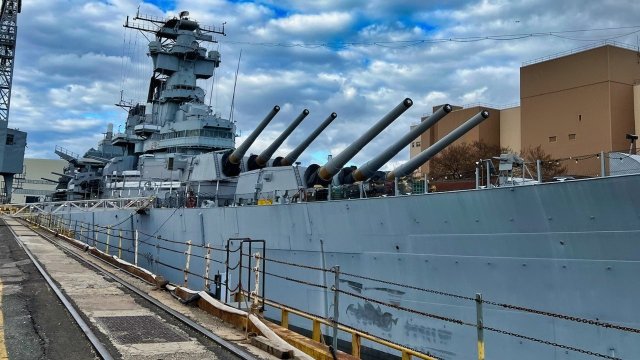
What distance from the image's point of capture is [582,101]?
32781mm

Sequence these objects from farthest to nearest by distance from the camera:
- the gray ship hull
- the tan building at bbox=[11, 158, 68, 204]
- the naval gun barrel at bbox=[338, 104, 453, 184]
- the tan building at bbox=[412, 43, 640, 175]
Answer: the tan building at bbox=[11, 158, 68, 204] → the tan building at bbox=[412, 43, 640, 175] → the naval gun barrel at bbox=[338, 104, 453, 184] → the gray ship hull

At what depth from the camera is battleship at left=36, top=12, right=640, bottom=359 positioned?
6.41m

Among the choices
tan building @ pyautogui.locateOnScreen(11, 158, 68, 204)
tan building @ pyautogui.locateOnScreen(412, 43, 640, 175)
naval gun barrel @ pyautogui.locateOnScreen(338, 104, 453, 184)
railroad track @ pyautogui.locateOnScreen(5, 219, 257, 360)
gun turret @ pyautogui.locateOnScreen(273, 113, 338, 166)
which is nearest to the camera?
railroad track @ pyautogui.locateOnScreen(5, 219, 257, 360)

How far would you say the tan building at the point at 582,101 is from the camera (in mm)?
30969

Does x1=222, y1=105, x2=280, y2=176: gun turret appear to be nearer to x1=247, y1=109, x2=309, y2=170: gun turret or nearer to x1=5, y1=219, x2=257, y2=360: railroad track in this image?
x1=247, y1=109, x2=309, y2=170: gun turret

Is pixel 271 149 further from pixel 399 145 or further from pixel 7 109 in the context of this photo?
pixel 7 109

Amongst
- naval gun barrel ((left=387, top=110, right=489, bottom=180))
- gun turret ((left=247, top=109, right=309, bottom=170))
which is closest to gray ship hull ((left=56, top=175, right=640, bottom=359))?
naval gun barrel ((left=387, top=110, right=489, bottom=180))

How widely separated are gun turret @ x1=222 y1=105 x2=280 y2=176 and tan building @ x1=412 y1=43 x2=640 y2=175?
2360cm

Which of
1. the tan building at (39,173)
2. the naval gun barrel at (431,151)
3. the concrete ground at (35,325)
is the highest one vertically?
the tan building at (39,173)

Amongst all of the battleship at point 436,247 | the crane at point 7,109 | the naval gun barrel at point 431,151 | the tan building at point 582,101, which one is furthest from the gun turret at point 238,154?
the crane at point 7,109

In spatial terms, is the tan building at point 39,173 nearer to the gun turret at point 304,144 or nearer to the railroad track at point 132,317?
the gun turret at point 304,144

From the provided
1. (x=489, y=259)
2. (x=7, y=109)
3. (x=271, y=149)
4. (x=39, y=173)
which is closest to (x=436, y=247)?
(x=489, y=259)

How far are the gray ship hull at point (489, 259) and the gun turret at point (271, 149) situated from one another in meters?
3.73

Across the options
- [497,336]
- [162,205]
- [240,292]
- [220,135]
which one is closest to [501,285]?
[497,336]
